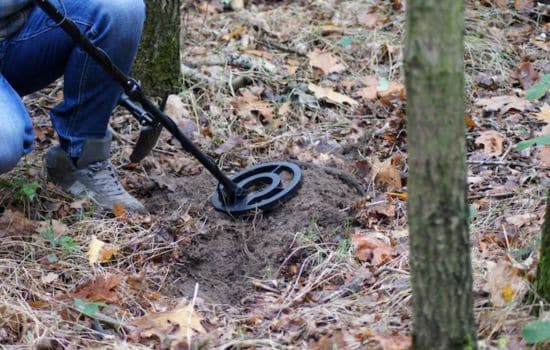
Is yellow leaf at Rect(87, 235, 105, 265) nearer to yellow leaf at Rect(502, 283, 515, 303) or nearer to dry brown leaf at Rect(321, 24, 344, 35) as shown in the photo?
yellow leaf at Rect(502, 283, 515, 303)

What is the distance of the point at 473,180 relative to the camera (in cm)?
327

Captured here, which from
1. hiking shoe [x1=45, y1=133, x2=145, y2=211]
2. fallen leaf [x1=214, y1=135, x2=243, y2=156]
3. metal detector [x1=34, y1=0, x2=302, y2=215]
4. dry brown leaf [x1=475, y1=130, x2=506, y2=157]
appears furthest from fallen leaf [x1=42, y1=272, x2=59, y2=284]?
dry brown leaf [x1=475, y1=130, x2=506, y2=157]

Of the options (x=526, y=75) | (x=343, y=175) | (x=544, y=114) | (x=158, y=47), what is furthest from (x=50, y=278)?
(x=526, y=75)

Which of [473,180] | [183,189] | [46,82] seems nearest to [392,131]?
[473,180]

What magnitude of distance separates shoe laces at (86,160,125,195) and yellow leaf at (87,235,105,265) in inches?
12.1

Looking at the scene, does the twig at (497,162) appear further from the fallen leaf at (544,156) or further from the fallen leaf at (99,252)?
the fallen leaf at (99,252)

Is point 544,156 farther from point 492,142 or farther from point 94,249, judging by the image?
point 94,249

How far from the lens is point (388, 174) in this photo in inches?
131

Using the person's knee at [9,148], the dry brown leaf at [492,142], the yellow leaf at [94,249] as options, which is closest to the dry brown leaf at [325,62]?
the dry brown leaf at [492,142]

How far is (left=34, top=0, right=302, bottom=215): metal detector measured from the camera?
2.69m

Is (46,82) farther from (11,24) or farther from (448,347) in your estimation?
(448,347)

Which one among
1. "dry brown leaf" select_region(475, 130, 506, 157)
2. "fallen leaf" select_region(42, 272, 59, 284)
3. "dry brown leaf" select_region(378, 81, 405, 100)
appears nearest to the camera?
"fallen leaf" select_region(42, 272, 59, 284)

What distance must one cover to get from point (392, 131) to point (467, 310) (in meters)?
1.97

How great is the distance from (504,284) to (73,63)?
174 cm
